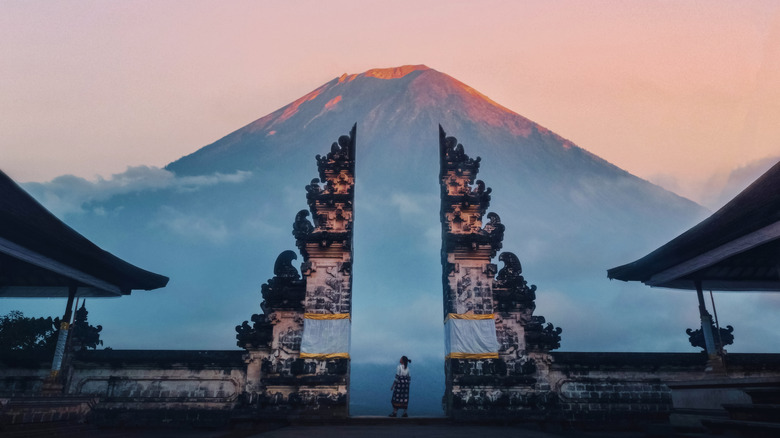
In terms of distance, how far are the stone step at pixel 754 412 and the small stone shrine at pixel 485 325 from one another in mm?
4957

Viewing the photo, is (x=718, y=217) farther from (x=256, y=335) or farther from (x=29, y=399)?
(x=29, y=399)

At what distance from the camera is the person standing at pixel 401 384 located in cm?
1253

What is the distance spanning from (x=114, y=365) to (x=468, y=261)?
10.1m

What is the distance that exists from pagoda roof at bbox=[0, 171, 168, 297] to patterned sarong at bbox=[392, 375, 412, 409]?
26.6 feet

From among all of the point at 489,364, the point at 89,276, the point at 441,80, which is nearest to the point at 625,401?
the point at 489,364

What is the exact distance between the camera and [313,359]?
12.3 m

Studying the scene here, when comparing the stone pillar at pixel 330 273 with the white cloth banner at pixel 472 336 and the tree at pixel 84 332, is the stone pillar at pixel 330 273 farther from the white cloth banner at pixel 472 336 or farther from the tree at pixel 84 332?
the tree at pixel 84 332

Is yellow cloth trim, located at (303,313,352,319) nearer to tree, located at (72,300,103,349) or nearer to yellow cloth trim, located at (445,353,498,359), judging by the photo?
yellow cloth trim, located at (445,353,498,359)

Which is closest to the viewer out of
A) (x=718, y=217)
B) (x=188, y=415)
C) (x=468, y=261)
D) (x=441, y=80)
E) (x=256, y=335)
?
(x=718, y=217)

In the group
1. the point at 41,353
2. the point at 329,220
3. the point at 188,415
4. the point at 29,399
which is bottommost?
the point at 188,415

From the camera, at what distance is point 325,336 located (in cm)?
1248

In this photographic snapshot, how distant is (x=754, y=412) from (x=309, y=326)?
967cm

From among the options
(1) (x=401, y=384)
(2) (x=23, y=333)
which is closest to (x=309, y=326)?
(1) (x=401, y=384)

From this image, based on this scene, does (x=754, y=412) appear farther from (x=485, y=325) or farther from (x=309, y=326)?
(x=309, y=326)
